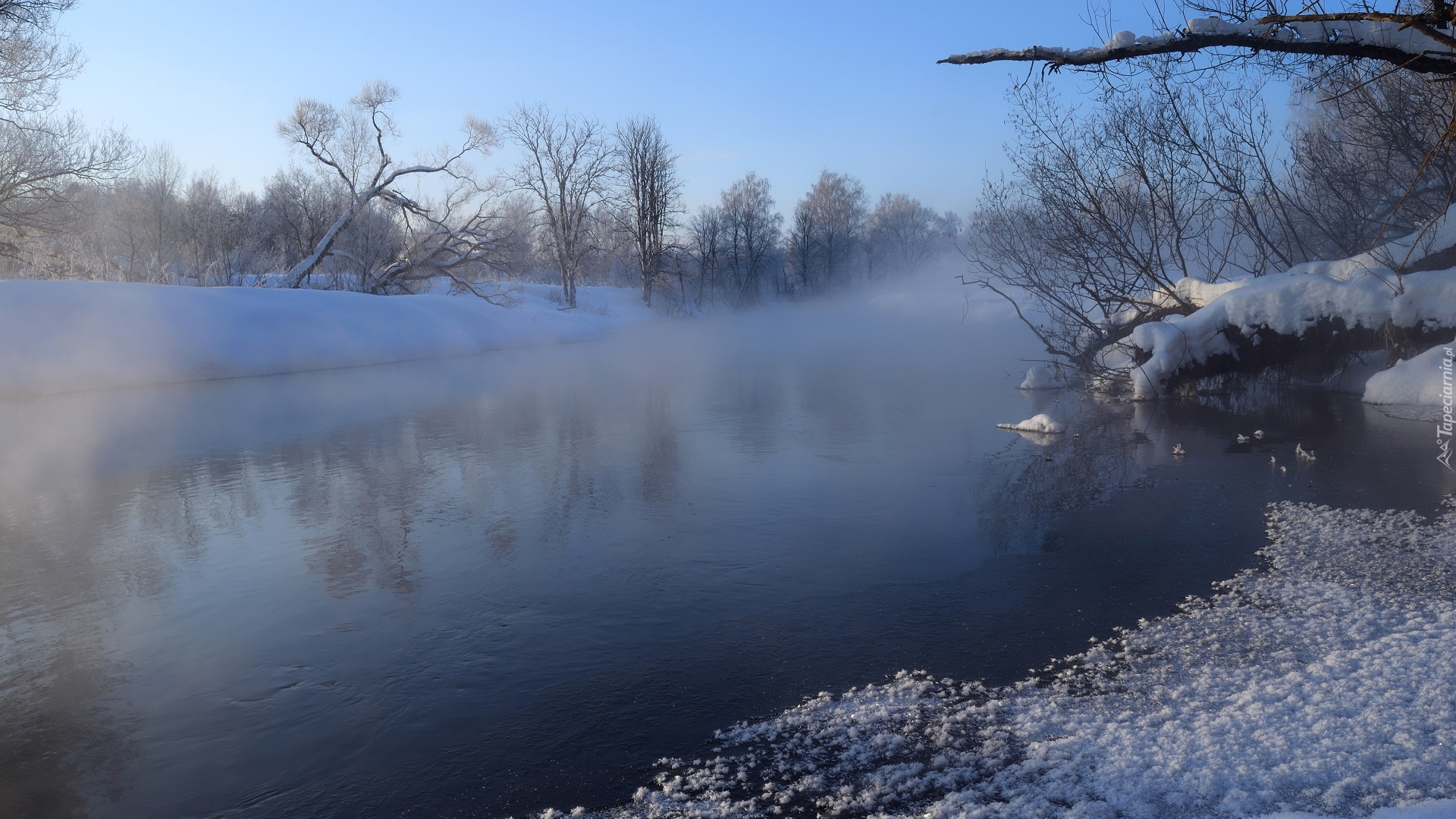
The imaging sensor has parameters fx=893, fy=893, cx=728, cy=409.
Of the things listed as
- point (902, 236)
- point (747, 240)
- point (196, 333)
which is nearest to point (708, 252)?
point (747, 240)

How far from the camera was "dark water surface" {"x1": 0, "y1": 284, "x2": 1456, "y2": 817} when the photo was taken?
3.10 metres

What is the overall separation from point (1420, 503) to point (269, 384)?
662 inches

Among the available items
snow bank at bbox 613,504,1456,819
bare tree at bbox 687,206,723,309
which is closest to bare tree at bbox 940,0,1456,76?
snow bank at bbox 613,504,1456,819

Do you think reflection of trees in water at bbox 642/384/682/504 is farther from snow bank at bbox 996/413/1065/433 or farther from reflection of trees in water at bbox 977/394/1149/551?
snow bank at bbox 996/413/1065/433

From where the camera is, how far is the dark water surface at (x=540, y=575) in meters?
3.10

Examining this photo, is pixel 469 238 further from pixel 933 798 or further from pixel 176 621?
pixel 933 798

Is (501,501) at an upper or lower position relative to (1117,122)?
lower

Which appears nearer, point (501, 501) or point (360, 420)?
point (501, 501)

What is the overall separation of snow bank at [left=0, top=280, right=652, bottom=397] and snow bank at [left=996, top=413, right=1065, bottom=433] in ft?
50.0

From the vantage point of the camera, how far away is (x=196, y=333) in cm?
1812

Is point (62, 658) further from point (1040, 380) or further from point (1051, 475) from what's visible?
point (1040, 380)

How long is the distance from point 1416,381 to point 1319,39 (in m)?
8.68

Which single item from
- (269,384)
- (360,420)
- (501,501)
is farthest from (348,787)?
(269,384)

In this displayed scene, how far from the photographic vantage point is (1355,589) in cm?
421
